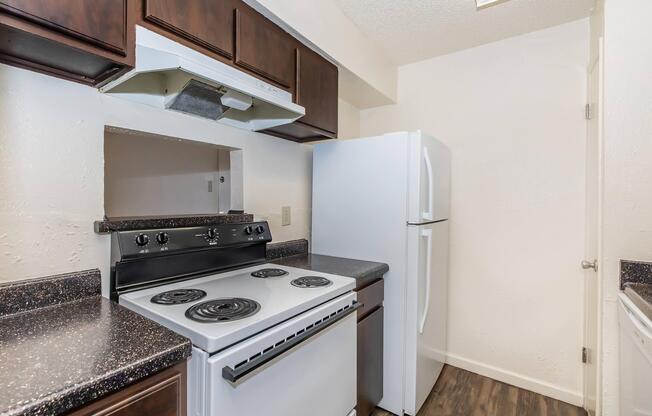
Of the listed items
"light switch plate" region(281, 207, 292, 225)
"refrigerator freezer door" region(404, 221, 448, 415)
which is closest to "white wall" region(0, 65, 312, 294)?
"light switch plate" region(281, 207, 292, 225)

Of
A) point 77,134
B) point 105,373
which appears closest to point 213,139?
point 77,134

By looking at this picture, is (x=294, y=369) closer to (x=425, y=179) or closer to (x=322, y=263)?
(x=322, y=263)

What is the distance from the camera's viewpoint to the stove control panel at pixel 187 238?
1.19m

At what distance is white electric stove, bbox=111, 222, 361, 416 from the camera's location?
840 mm

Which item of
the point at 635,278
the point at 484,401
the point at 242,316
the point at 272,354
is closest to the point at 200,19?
the point at 242,316

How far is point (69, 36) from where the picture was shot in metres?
0.87

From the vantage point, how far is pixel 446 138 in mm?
2414

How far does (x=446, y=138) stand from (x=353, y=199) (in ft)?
3.39

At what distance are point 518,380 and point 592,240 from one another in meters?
1.09

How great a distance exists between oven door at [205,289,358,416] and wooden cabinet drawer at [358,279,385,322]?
0.18m

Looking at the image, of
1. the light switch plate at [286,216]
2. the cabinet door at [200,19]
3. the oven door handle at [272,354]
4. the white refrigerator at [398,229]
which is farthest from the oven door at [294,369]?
the cabinet door at [200,19]

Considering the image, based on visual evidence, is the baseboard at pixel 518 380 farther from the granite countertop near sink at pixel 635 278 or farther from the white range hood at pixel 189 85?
the white range hood at pixel 189 85

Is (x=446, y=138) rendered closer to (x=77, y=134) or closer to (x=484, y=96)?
(x=484, y=96)

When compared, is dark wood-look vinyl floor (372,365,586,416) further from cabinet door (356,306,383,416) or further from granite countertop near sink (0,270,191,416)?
granite countertop near sink (0,270,191,416)
